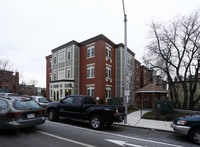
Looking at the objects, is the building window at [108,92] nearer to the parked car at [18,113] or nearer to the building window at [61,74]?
the building window at [61,74]

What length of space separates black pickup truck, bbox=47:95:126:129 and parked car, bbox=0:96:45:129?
204cm

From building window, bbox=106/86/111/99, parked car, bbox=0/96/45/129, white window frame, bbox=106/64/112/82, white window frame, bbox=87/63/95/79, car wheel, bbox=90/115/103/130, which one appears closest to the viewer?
parked car, bbox=0/96/45/129

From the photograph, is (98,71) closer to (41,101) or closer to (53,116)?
(41,101)

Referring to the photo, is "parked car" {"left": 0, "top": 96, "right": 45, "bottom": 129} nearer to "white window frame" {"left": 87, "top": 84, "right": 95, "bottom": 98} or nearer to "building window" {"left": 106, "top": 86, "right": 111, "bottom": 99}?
"white window frame" {"left": 87, "top": 84, "right": 95, "bottom": 98}

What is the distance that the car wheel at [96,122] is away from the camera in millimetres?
7074

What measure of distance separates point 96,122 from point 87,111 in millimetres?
807

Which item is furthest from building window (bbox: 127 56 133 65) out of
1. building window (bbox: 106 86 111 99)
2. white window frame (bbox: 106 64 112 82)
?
building window (bbox: 106 86 111 99)

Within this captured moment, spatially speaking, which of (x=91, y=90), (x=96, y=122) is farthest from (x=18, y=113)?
(x=91, y=90)

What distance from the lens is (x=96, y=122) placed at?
23.8 feet

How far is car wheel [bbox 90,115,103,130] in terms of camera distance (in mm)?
7074

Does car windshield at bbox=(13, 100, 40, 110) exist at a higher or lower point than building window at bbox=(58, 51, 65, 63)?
lower

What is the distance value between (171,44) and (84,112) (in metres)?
16.1

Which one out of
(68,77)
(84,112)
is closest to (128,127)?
(84,112)

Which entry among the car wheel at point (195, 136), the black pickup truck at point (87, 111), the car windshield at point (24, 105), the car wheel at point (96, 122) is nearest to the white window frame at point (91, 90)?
the black pickup truck at point (87, 111)
